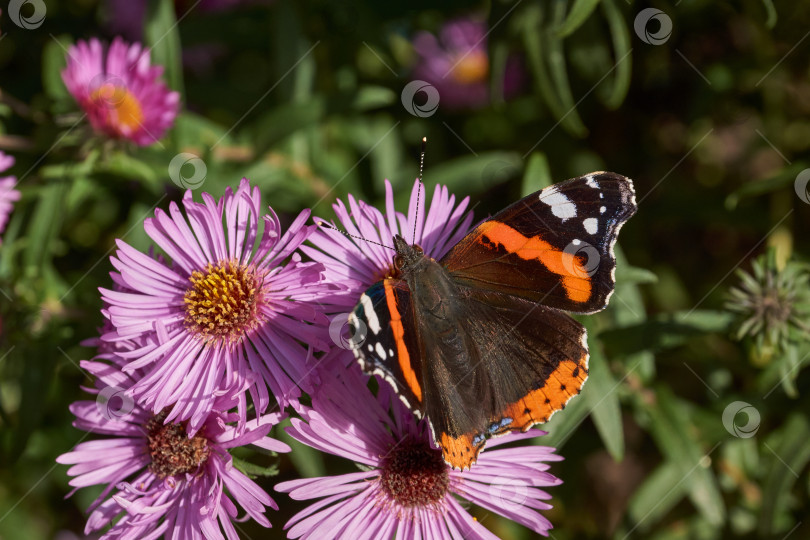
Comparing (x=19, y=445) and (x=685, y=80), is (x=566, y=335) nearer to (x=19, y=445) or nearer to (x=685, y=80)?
(x=19, y=445)

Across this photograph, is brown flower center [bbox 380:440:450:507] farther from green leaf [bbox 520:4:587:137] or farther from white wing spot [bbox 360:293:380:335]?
green leaf [bbox 520:4:587:137]

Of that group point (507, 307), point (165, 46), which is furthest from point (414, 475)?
point (165, 46)

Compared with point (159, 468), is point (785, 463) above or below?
below

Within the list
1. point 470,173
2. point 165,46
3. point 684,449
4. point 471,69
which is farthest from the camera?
point 471,69

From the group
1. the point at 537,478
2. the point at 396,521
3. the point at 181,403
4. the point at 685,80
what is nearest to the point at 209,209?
the point at 181,403

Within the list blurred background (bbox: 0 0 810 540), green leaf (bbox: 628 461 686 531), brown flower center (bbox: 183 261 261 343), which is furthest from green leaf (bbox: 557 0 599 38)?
green leaf (bbox: 628 461 686 531)

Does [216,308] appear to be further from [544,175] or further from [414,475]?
[544,175]
